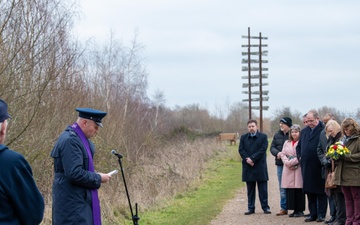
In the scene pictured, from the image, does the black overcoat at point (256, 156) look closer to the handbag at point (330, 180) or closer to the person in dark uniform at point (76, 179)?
the handbag at point (330, 180)

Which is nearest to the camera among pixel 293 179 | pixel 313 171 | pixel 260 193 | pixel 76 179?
pixel 76 179

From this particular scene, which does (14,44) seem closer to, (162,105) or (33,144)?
(33,144)

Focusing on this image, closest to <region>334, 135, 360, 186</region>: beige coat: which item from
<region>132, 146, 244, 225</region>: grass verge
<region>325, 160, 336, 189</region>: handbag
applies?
<region>325, 160, 336, 189</region>: handbag

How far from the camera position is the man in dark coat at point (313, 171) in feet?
41.2

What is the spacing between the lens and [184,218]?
1412 cm

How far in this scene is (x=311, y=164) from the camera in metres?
12.7

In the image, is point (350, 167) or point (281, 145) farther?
point (281, 145)

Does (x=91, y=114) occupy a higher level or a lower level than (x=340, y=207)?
higher

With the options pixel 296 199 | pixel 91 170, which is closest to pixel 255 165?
pixel 296 199

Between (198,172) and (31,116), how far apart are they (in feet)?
44.6

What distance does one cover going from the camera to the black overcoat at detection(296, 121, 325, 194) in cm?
1255

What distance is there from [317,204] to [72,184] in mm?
7000

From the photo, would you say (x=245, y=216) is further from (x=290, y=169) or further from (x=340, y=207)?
(x=340, y=207)

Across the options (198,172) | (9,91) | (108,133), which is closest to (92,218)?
(9,91)
